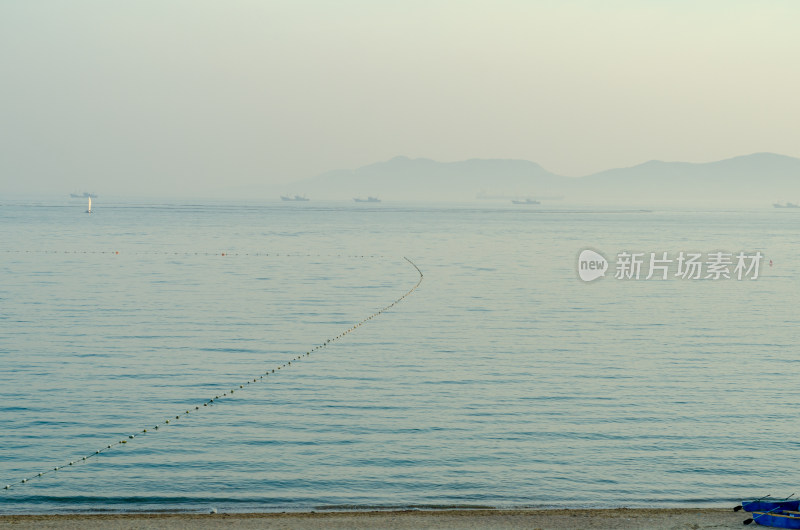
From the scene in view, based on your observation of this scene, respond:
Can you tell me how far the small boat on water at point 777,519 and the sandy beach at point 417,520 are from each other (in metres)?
0.30

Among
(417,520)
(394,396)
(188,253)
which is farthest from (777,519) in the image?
(188,253)

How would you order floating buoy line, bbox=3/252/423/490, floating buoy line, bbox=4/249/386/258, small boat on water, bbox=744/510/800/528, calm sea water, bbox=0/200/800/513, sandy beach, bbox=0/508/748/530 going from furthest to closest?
1. floating buoy line, bbox=4/249/386/258
2. floating buoy line, bbox=3/252/423/490
3. calm sea water, bbox=0/200/800/513
4. sandy beach, bbox=0/508/748/530
5. small boat on water, bbox=744/510/800/528

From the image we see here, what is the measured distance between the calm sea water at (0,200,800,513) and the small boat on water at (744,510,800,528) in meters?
3.24

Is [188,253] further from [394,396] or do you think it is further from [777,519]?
[777,519]

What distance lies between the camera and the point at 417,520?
51.8 ft

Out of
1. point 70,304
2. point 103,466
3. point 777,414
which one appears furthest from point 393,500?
point 70,304

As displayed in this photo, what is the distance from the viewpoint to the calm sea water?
19.3 m

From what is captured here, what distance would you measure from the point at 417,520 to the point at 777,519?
17.8 feet

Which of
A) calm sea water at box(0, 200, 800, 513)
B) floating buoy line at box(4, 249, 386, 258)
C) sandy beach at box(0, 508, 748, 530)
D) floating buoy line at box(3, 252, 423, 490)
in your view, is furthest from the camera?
floating buoy line at box(4, 249, 386, 258)

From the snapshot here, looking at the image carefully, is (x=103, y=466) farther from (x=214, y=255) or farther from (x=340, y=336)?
(x=214, y=255)

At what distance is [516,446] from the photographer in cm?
2219

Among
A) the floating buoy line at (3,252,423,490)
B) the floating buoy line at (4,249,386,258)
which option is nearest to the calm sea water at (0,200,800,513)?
the floating buoy line at (3,252,423,490)

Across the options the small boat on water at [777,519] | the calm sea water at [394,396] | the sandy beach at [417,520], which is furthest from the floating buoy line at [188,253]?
the small boat on water at [777,519]

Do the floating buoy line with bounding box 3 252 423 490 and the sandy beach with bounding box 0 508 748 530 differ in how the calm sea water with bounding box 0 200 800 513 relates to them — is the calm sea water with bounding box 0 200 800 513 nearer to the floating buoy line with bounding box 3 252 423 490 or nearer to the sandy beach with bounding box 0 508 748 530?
the floating buoy line with bounding box 3 252 423 490
